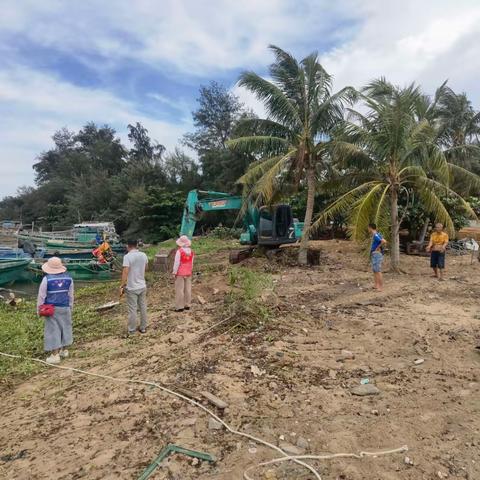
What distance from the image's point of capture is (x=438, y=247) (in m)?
11.7

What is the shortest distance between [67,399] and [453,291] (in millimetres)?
9082

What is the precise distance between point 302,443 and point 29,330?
21.1 feet

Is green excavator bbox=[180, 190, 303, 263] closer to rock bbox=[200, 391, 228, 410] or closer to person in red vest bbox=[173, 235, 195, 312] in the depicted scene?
person in red vest bbox=[173, 235, 195, 312]

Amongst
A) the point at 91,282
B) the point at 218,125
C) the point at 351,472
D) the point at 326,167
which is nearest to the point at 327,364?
the point at 351,472

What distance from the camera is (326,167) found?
49.3ft

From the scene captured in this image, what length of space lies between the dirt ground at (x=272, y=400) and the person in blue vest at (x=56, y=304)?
1.13 feet

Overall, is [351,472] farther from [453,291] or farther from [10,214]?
[10,214]

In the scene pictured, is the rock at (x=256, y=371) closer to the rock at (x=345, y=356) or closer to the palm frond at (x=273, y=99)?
the rock at (x=345, y=356)

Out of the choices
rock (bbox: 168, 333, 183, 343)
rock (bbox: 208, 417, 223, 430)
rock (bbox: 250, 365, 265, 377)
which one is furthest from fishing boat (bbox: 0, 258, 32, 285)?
rock (bbox: 208, 417, 223, 430)

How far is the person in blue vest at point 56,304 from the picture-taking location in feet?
21.0

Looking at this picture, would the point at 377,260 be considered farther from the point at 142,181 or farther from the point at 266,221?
the point at 142,181

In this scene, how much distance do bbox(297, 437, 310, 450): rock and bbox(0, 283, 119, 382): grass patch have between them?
14.1 ft

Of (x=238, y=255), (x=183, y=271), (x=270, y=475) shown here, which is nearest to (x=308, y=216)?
(x=238, y=255)

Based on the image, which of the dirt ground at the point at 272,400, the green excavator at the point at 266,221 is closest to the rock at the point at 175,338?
the dirt ground at the point at 272,400
